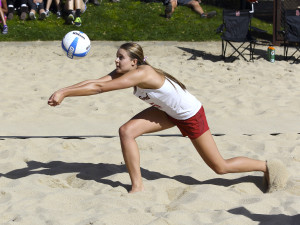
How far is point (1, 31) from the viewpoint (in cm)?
1241

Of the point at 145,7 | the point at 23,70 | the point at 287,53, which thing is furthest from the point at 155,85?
the point at 145,7

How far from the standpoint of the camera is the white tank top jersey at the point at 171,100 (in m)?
4.13

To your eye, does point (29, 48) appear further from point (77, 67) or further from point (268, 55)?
point (268, 55)

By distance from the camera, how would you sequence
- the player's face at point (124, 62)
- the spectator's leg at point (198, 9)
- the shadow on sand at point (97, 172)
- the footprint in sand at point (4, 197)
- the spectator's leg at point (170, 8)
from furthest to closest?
the spectator's leg at point (198, 9) → the spectator's leg at point (170, 8) → the shadow on sand at point (97, 172) → the player's face at point (124, 62) → the footprint in sand at point (4, 197)

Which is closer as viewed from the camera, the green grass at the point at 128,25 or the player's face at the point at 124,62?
the player's face at the point at 124,62

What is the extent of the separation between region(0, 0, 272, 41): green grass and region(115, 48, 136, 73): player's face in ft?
27.2

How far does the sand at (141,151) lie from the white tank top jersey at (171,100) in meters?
0.66

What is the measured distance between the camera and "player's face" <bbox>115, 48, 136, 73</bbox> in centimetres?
417

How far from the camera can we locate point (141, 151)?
553 centimetres

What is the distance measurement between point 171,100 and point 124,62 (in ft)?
1.57

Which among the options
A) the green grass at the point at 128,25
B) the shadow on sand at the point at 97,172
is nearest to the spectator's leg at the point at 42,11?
the green grass at the point at 128,25

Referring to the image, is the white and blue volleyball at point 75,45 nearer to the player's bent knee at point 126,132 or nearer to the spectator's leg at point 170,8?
the player's bent knee at point 126,132

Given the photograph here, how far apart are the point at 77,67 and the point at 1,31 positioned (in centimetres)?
339

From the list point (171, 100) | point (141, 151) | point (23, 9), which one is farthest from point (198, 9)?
point (171, 100)
